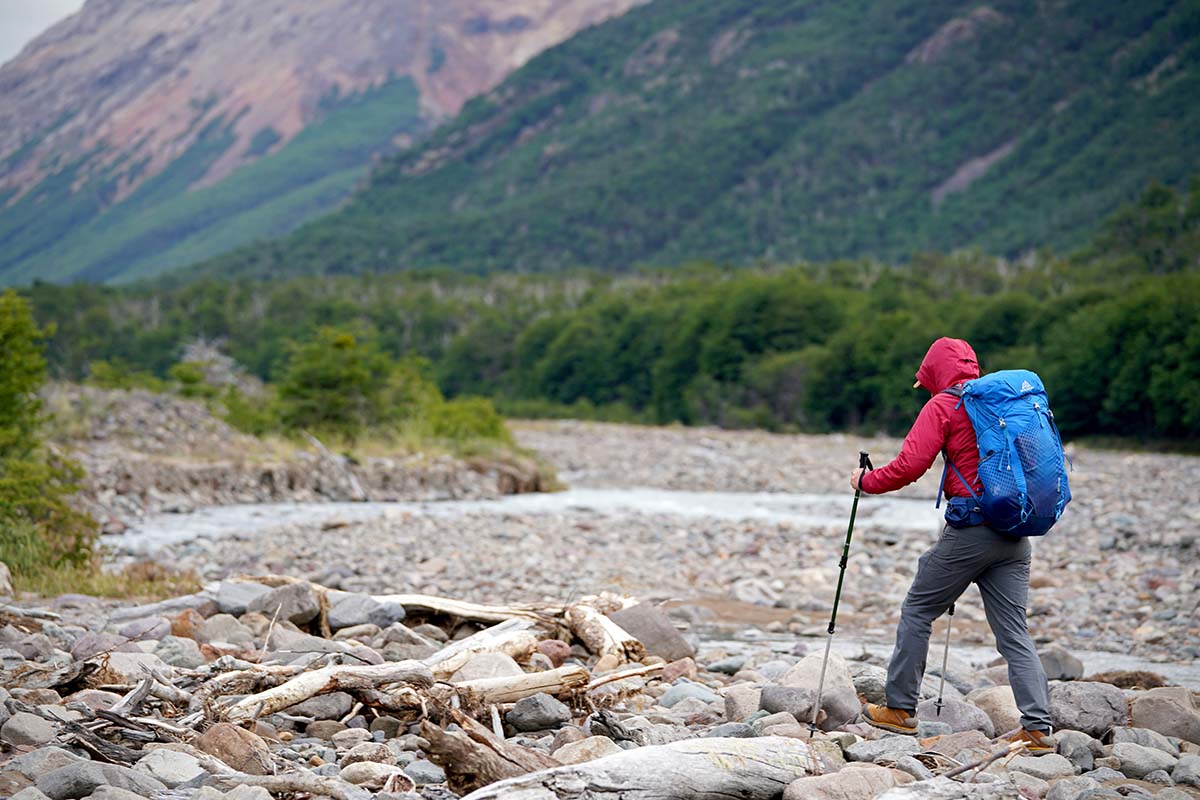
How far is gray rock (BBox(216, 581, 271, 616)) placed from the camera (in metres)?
8.89

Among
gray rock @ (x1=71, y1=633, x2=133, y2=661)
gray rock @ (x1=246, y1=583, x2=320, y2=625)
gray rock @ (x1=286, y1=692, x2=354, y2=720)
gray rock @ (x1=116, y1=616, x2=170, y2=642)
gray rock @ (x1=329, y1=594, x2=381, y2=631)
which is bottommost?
gray rock @ (x1=329, y1=594, x2=381, y2=631)

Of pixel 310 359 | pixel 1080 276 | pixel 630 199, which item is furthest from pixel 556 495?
pixel 630 199

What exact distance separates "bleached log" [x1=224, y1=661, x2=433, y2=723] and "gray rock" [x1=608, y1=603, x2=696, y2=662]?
2.48 metres

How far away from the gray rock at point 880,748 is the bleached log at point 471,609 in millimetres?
3145

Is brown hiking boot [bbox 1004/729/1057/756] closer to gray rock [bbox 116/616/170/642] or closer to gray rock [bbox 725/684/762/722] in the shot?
gray rock [bbox 725/684/762/722]

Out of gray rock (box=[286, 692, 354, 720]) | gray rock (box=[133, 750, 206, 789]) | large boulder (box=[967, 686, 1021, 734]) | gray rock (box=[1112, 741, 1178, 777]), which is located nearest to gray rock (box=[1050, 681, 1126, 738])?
large boulder (box=[967, 686, 1021, 734])

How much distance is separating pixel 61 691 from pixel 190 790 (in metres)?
1.90

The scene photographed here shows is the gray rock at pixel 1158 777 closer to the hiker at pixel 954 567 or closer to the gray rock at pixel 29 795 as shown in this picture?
the hiker at pixel 954 567

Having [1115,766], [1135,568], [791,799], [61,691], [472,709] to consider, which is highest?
[61,691]

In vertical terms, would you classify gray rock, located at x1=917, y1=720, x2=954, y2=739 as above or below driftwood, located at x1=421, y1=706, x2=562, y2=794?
below

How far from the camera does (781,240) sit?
176000 millimetres

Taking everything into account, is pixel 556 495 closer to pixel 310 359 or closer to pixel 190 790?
pixel 310 359

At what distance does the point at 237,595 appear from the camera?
9078mm

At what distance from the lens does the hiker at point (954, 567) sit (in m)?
6.00
